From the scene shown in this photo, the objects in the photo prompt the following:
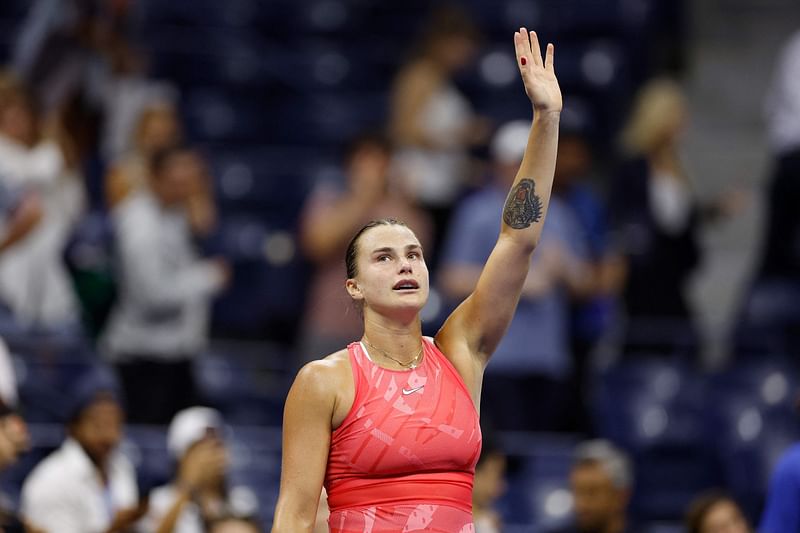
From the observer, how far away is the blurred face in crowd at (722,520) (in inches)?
282

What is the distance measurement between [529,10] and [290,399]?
28.4 ft

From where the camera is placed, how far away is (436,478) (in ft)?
14.9

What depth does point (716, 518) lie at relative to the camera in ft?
23.6

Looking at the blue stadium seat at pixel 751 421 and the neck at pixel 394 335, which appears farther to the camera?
the blue stadium seat at pixel 751 421

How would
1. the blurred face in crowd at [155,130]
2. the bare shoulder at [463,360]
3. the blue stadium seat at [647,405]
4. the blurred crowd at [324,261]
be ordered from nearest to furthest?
the bare shoulder at [463,360], the blurred crowd at [324,261], the blue stadium seat at [647,405], the blurred face in crowd at [155,130]

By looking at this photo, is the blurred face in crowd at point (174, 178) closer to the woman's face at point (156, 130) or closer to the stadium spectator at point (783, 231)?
the woman's face at point (156, 130)

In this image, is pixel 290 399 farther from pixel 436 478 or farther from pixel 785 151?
pixel 785 151

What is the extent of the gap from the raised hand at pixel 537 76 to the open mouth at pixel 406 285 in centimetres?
62

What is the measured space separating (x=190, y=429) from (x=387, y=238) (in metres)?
3.30

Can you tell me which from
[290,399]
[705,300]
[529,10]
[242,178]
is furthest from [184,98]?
[290,399]

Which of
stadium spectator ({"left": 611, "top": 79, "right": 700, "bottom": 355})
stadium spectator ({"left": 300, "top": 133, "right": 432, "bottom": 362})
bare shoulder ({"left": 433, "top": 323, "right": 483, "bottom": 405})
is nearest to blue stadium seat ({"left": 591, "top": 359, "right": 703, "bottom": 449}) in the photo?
stadium spectator ({"left": 611, "top": 79, "right": 700, "bottom": 355})

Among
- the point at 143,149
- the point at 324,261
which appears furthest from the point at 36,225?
the point at 324,261

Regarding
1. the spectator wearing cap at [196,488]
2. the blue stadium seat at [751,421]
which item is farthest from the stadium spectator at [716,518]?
the spectator wearing cap at [196,488]

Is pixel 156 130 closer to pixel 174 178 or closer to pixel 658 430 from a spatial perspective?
pixel 174 178
